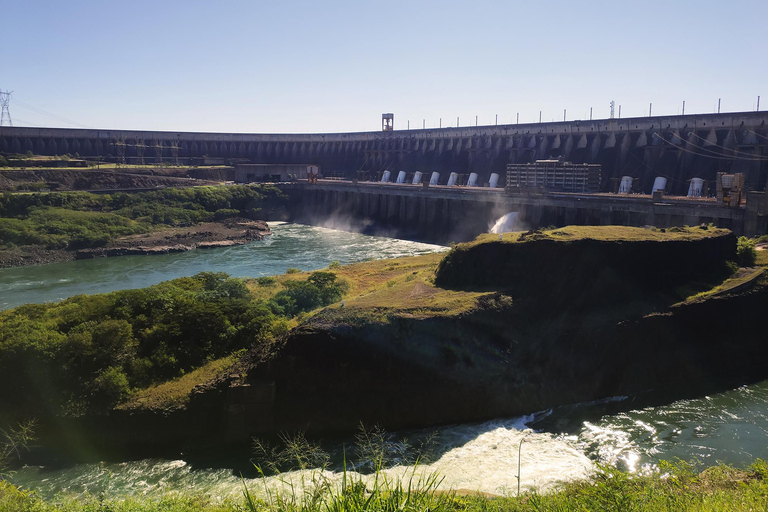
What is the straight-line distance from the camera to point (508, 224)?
187ft

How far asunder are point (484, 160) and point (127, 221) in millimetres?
44879

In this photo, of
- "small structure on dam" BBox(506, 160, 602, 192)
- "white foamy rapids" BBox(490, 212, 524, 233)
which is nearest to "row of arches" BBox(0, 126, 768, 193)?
"small structure on dam" BBox(506, 160, 602, 192)

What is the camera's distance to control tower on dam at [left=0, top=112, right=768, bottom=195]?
58125 mm

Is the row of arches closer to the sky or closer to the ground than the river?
closer to the sky

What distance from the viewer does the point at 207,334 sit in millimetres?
23234

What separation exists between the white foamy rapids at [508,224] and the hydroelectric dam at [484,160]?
70cm

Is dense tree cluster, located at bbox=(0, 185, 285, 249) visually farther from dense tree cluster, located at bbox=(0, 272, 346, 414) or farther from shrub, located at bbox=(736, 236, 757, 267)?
shrub, located at bbox=(736, 236, 757, 267)

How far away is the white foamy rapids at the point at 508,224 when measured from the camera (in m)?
56.8

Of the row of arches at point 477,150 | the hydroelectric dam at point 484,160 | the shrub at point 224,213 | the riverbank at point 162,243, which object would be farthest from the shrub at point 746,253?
the shrub at point 224,213

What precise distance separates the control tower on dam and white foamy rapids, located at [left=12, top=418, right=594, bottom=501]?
146ft

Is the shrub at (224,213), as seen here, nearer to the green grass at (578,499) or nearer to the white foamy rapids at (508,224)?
the white foamy rapids at (508,224)

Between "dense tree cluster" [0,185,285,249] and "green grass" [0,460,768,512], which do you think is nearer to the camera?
"green grass" [0,460,768,512]

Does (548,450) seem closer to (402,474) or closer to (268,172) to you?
(402,474)

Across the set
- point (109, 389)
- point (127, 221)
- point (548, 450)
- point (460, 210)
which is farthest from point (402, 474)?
point (127, 221)
